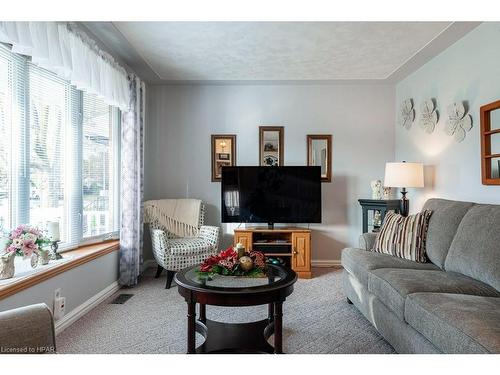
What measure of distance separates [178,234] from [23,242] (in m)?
Result: 2.05

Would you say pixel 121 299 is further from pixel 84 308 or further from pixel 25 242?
pixel 25 242

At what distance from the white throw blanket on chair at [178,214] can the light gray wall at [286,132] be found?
0.98 feet

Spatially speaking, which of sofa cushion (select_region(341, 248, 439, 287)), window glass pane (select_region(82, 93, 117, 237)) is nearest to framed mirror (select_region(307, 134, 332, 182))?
sofa cushion (select_region(341, 248, 439, 287))

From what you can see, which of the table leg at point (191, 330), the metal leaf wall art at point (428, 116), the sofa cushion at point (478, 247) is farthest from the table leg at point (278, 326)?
the metal leaf wall art at point (428, 116)

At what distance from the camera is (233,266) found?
6.88ft

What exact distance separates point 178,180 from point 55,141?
6.09 ft

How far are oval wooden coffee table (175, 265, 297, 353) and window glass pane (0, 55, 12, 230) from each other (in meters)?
1.22

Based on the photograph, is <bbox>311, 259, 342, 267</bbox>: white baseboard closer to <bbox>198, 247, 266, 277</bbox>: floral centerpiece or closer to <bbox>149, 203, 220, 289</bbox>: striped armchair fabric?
<bbox>149, 203, 220, 289</bbox>: striped armchair fabric

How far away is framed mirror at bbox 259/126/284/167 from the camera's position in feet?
14.1

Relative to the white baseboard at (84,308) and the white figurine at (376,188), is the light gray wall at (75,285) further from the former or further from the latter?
the white figurine at (376,188)

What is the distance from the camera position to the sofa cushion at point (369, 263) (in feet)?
7.86

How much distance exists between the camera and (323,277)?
3785 mm

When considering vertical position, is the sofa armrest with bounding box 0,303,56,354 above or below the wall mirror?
below
